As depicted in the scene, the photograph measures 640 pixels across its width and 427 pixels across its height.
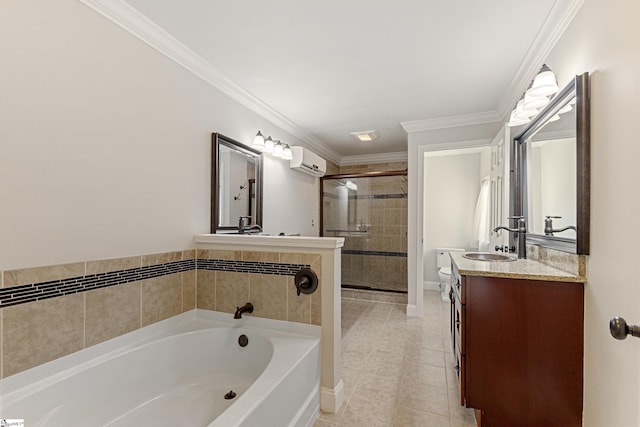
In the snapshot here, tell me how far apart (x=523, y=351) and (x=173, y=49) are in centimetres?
269

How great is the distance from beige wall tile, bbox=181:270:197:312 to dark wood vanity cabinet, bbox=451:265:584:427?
5.89 feet

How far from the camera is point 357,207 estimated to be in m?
4.65

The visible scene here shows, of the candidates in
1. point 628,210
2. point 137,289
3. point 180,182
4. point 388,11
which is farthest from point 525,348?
point 180,182

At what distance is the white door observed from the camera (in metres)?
2.32

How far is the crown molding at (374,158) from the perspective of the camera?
4797 millimetres

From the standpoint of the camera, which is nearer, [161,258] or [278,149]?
[161,258]

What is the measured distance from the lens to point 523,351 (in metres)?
1.41

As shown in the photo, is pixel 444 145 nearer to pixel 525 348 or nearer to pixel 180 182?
pixel 525 348

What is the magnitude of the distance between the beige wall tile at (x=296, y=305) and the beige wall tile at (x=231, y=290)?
316 mm

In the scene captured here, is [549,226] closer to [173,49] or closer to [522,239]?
[522,239]

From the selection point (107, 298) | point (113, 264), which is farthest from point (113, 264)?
point (107, 298)

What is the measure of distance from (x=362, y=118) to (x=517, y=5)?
1.80 m

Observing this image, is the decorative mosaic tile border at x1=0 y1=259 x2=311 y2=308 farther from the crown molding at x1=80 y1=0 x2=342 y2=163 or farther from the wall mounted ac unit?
the wall mounted ac unit

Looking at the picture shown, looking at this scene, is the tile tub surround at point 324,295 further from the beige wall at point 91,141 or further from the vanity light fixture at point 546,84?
the vanity light fixture at point 546,84
